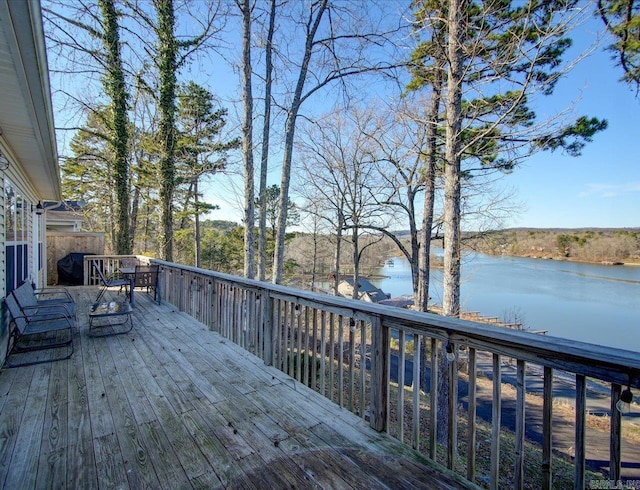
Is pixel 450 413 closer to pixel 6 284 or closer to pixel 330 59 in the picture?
pixel 6 284

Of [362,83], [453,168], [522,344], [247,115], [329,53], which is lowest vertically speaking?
[522,344]

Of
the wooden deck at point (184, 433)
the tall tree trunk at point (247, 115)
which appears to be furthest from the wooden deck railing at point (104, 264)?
the wooden deck at point (184, 433)

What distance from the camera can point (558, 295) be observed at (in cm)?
2645

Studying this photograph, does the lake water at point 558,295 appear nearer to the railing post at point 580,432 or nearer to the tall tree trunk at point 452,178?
the tall tree trunk at point 452,178

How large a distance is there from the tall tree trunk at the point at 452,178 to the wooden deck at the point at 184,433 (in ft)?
13.6

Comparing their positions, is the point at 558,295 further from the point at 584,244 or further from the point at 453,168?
the point at 453,168

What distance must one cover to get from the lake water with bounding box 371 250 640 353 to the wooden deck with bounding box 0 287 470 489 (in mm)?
8979

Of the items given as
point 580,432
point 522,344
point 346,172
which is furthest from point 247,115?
point 346,172

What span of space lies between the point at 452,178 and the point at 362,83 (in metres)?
4.14

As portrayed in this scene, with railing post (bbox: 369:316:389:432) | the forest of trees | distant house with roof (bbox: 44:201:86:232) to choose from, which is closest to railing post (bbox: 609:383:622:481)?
railing post (bbox: 369:316:389:432)

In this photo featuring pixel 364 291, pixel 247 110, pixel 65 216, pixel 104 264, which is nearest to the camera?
pixel 247 110

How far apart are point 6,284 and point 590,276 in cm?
4074

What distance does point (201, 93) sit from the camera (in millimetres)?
13930

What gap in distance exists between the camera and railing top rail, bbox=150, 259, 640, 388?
1214 millimetres
